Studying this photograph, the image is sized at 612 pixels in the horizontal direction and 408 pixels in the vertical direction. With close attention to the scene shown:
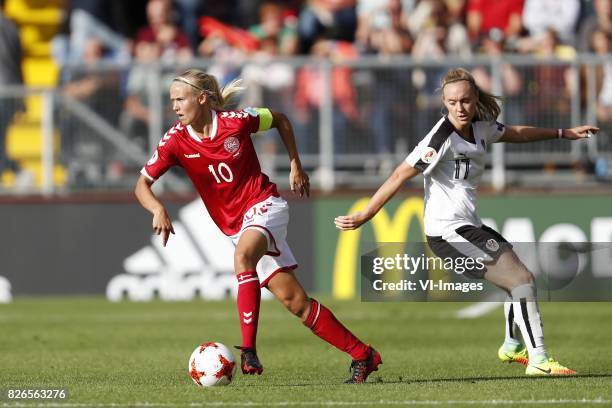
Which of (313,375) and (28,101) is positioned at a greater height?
(28,101)

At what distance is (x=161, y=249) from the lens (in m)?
16.9

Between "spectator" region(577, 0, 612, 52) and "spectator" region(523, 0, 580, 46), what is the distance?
11.8 inches

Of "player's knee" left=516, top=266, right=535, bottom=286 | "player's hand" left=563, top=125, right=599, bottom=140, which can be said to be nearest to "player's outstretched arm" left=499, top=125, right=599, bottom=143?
"player's hand" left=563, top=125, right=599, bottom=140

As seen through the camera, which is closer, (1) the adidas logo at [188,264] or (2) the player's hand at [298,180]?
(2) the player's hand at [298,180]

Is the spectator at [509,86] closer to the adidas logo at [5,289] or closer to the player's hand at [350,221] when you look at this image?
the adidas logo at [5,289]

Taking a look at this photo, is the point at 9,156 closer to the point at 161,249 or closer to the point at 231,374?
the point at 161,249

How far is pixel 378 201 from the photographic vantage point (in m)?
8.92

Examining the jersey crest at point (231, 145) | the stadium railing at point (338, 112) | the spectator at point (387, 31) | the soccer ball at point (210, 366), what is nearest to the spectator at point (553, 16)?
the stadium railing at point (338, 112)

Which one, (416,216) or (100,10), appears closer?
(416,216)

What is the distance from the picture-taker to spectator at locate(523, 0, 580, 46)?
58.2 feet

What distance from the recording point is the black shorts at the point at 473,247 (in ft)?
30.3

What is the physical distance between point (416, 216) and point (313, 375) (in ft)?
24.0

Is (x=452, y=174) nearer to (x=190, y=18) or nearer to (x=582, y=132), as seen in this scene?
(x=582, y=132)

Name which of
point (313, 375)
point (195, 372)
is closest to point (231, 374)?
point (195, 372)
